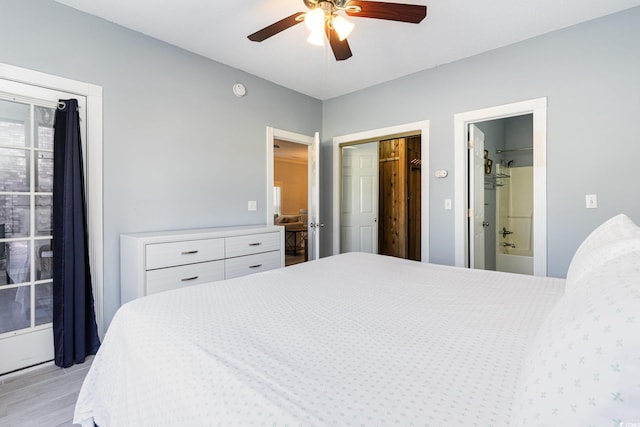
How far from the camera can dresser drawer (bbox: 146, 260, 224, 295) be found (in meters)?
2.26

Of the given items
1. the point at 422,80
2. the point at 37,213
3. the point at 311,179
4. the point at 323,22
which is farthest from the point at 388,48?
the point at 37,213

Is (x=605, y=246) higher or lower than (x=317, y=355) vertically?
higher

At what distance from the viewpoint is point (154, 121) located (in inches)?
104

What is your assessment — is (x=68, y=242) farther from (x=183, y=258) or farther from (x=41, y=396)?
(x=41, y=396)

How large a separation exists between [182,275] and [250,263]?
0.66 m

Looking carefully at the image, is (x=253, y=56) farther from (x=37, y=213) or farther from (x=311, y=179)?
(x=37, y=213)

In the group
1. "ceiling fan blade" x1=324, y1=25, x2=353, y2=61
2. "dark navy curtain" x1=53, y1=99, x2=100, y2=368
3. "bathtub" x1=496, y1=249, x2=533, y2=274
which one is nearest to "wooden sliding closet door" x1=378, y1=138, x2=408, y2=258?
"bathtub" x1=496, y1=249, x2=533, y2=274

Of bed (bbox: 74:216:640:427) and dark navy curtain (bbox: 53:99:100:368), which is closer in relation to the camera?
bed (bbox: 74:216:640:427)

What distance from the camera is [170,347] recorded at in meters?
0.90

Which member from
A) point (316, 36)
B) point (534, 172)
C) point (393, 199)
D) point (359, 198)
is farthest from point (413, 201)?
point (316, 36)

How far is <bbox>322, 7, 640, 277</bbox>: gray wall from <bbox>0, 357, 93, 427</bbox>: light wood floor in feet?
10.5

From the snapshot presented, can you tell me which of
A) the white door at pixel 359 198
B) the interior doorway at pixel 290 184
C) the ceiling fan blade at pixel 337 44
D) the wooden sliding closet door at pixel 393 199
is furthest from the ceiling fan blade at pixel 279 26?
the interior doorway at pixel 290 184

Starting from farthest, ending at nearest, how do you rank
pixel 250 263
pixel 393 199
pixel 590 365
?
pixel 393 199 < pixel 250 263 < pixel 590 365

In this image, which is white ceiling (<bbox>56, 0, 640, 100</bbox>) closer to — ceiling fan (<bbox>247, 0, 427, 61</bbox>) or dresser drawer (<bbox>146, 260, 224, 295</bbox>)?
ceiling fan (<bbox>247, 0, 427, 61</bbox>)
